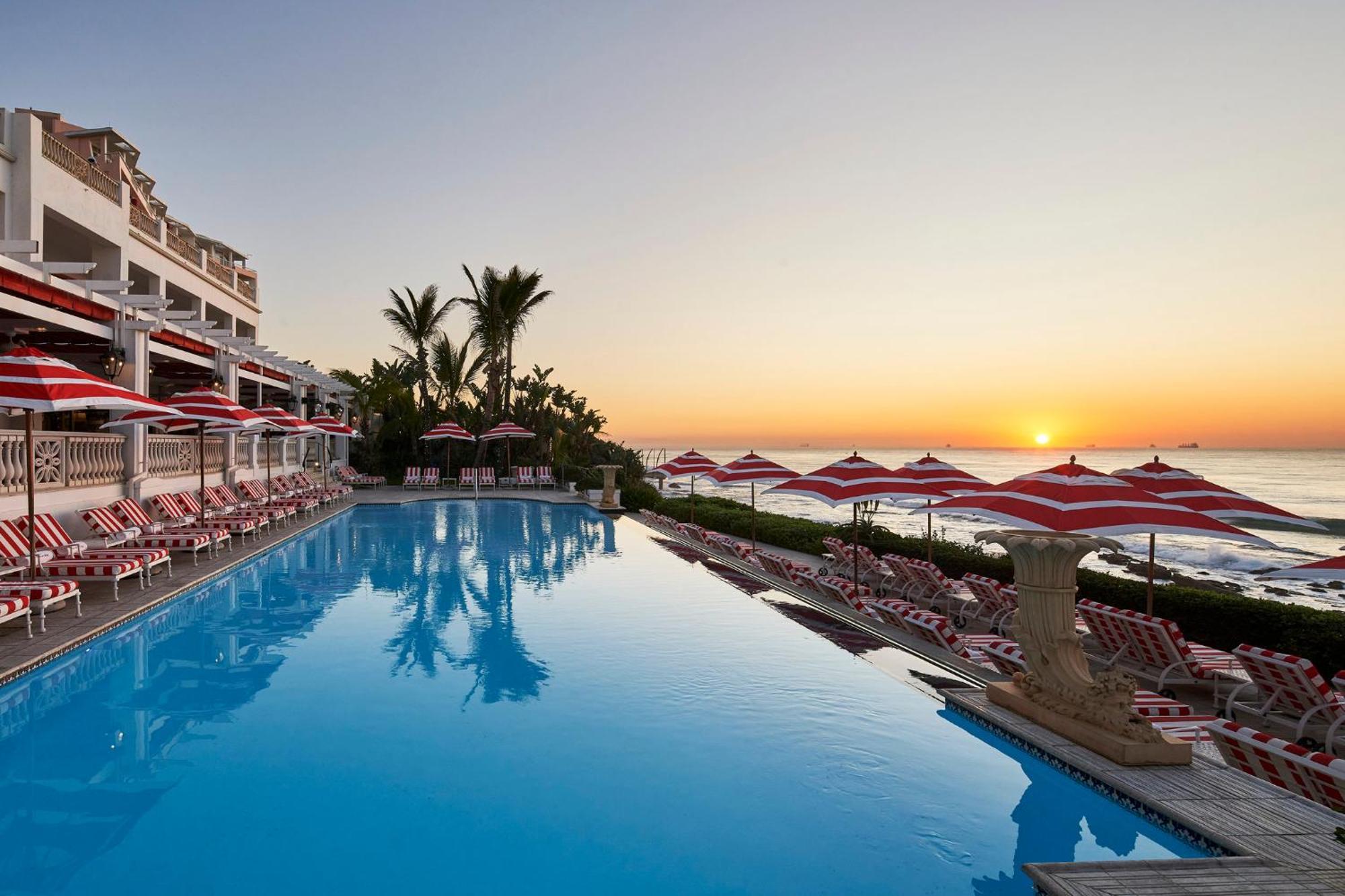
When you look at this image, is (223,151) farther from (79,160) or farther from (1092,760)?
(1092,760)

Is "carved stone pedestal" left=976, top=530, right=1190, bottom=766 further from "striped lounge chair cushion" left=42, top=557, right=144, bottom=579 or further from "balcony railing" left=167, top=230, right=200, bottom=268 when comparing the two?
"balcony railing" left=167, top=230, right=200, bottom=268

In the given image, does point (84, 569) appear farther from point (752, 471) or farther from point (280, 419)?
point (752, 471)

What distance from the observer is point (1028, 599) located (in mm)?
5055

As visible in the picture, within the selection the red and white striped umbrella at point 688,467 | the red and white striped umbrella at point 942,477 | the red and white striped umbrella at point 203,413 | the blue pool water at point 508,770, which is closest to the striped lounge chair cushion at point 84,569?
the blue pool water at point 508,770

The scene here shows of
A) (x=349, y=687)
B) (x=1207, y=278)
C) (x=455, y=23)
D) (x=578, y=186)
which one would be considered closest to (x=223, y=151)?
(x=455, y=23)

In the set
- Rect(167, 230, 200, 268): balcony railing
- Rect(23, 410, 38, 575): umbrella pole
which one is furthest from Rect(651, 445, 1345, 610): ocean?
Rect(167, 230, 200, 268): balcony railing

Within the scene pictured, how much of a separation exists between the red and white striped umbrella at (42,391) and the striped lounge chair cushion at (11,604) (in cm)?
153

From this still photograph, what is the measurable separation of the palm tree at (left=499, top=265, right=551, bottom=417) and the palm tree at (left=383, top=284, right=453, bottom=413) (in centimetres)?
325

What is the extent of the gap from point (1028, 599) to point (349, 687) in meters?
5.80

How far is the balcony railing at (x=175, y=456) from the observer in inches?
551

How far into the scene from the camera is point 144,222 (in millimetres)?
16422

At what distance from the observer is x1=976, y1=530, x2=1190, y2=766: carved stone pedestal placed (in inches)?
177

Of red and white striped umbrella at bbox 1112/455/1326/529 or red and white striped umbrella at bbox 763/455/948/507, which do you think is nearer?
red and white striped umbrella at bbox 1112/455/1326/529

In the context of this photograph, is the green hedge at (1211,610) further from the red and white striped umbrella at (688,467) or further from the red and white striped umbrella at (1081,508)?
the red and white striped umbrella at (688,467)
